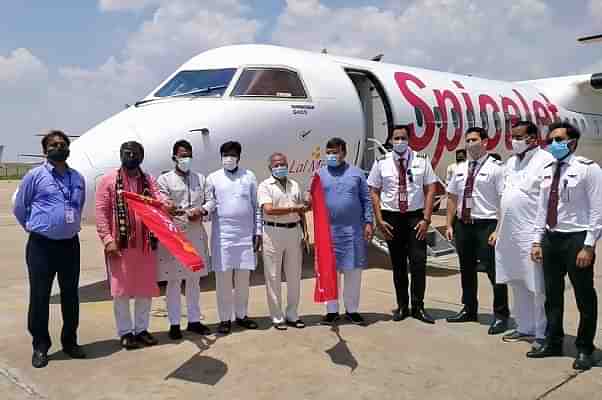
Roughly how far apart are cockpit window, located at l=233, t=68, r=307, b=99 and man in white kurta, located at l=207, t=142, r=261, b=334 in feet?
7.41

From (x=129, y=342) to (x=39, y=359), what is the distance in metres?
0.73

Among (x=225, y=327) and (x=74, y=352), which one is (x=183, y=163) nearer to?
(x=225, y=327)

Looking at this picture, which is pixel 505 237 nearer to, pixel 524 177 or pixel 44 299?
pixel 524 177

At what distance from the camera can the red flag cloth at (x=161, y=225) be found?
4.77m

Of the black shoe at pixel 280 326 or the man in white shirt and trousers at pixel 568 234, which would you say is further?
the black shoe at pixel 280 326

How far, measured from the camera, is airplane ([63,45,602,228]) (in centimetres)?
675

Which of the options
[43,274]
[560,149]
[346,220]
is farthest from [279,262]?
[560,149]

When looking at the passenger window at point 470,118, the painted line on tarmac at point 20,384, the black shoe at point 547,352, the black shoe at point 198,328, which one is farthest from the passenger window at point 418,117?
the painted line on tarmac at point 20,384

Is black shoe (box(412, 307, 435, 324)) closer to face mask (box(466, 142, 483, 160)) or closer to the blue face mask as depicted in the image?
face mask (box(466, 142, 483, 160))

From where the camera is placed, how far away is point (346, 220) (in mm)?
5785

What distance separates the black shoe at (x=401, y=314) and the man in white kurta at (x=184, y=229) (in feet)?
6.39

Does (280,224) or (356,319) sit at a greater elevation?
(280,224)

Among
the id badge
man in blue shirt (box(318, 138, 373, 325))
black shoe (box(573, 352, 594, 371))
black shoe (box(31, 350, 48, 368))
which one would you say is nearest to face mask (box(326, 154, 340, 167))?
man in blue shirt (box(318, 138, 373, 325))

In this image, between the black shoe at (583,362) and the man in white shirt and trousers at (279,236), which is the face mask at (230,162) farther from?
the black shoe at (583,362)
